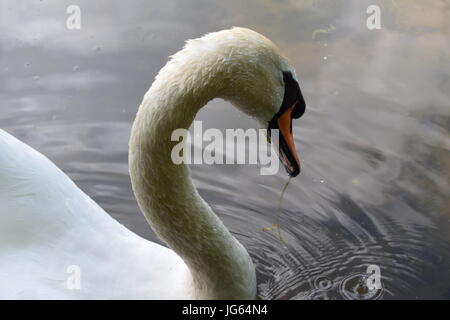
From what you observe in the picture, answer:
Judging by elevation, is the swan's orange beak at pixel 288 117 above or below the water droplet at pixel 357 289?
above

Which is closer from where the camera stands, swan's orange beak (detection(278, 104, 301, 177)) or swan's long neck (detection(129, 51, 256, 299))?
swan's long neck (detection(129, 51, 256, 299))

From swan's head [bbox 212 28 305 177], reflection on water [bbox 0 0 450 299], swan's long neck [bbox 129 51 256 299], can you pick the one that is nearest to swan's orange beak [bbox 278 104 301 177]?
swan's head [bbox 212 28 305 177]

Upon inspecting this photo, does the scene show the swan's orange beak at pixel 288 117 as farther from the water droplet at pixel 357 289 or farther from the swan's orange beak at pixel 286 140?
the water droplet at pixel 357 289

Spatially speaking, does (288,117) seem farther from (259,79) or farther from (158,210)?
(158,210)

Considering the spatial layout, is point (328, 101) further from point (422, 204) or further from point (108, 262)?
point (108, 262)

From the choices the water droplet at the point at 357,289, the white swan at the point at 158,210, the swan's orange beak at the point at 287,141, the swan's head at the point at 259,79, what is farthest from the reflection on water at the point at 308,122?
the swan's head at the point at 259,79

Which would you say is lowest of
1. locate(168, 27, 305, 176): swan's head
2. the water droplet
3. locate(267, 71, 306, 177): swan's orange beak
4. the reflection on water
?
the water droplet

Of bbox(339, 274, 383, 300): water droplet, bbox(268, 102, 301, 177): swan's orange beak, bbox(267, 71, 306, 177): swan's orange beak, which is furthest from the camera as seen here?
bbox(339, 274, 383, 300): water droplet

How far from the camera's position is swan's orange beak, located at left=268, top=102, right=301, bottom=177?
12.7 ft

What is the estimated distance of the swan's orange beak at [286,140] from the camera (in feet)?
12.7

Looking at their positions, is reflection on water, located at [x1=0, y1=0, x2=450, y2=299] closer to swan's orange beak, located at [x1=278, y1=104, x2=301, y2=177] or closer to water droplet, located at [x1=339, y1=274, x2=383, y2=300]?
water droplet, located at [x1=339, y1=274, x2=383, y2=300]

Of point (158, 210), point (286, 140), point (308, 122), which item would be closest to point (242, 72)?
point (286, 140)

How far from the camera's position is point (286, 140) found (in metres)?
4.02

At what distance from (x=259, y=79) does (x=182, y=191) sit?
2.39 feet
